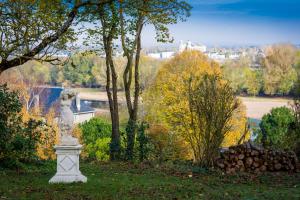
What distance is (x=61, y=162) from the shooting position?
9555 mm

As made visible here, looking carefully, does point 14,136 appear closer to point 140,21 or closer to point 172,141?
point 140,21

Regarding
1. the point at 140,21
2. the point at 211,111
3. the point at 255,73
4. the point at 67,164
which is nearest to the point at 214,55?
the point at 255,73

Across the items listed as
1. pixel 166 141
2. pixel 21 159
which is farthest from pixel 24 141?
pixel 166 141

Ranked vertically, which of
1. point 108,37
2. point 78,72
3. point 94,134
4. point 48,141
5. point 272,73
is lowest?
point 94,134

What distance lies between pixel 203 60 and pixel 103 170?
2177cm

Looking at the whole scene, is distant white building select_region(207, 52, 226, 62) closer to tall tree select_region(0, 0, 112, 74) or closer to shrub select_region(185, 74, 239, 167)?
shrub select_region(185, 74, 239, 167)

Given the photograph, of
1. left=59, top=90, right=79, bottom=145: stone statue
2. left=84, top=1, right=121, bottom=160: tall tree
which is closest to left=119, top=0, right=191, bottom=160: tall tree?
left=84, top=1, right=121, bottom=160: tall tree

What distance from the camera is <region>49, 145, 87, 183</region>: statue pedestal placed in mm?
9477

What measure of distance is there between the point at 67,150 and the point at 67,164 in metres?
0.31

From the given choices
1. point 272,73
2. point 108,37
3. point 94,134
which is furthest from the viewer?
point 272,73

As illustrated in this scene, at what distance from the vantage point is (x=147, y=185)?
9.77 metres

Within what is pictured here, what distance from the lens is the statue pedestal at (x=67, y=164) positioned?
373 inches

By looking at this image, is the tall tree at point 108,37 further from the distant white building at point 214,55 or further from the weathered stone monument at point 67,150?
the distant white building at point 214,55

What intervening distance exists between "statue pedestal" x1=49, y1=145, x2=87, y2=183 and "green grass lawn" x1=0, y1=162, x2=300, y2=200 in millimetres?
260
